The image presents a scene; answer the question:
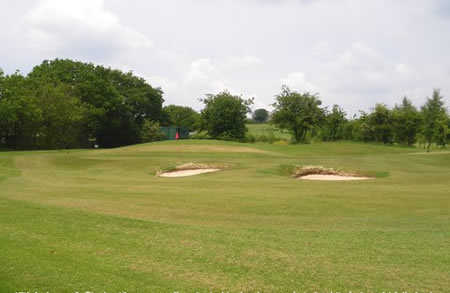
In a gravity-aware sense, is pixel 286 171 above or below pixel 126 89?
below

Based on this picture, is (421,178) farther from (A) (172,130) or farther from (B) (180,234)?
(A) (172,130)

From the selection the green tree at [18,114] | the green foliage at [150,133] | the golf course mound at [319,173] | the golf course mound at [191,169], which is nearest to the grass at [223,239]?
the golf course mound at [319,173]

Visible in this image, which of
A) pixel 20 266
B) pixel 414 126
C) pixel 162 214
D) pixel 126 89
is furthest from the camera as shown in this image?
pixel 126 89

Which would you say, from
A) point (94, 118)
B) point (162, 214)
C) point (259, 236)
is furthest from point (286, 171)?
point (94, 118)

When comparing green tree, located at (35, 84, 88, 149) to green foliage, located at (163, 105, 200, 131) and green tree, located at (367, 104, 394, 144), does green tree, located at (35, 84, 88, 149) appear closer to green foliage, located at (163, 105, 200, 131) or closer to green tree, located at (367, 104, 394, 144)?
green tree, located at (367, 104, 394, 144)

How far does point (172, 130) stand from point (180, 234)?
3492 inches

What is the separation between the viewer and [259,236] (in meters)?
9.65

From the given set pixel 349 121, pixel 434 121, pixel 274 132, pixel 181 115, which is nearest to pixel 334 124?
pixel 349 121

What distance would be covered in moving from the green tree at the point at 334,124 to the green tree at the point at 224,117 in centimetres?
1614

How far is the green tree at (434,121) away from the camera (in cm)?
5677

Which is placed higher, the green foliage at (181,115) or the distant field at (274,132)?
the green foliage at (181,115)

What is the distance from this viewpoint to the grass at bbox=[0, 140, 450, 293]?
6.57 metres

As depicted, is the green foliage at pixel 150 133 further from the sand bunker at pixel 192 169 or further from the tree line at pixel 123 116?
the sand bunker at pixel 192 169

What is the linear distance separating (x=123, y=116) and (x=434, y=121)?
2226 inches
